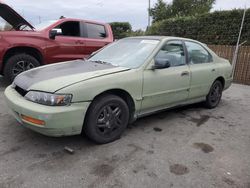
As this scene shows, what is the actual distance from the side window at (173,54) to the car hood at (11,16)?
3.88m

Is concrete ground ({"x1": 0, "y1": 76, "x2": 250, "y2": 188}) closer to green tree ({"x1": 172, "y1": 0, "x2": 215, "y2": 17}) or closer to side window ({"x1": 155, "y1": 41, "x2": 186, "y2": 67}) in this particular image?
side window ({"x1": 155, "y1": 41, "x2": 186, "y2": 67})

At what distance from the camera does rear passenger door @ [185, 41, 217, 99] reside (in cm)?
457

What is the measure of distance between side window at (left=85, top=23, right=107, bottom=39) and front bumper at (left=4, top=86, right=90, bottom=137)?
14.4ft

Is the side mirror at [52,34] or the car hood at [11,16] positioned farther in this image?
the side mirror at [52,34]

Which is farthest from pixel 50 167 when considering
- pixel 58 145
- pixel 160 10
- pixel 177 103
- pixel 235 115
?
pixel 160 10

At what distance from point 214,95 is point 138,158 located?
9.69 feet

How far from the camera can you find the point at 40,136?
11.5 ft

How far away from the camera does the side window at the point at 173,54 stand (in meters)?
4.07

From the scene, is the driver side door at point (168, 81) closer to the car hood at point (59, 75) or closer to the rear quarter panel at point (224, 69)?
the car hood at point (59, 75)

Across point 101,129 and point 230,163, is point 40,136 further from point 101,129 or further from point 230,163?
point 230,163

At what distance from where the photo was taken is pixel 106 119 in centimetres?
335

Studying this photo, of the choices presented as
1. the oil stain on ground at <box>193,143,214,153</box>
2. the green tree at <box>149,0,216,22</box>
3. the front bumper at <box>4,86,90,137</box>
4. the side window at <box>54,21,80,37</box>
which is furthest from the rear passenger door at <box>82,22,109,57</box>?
the green tree at <box>149,0,216,22</box>

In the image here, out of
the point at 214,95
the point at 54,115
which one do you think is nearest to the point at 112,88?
the point at 54,115

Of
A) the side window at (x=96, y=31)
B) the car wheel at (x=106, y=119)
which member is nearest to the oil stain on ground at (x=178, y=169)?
the car wheel at (x=106, y=119)
